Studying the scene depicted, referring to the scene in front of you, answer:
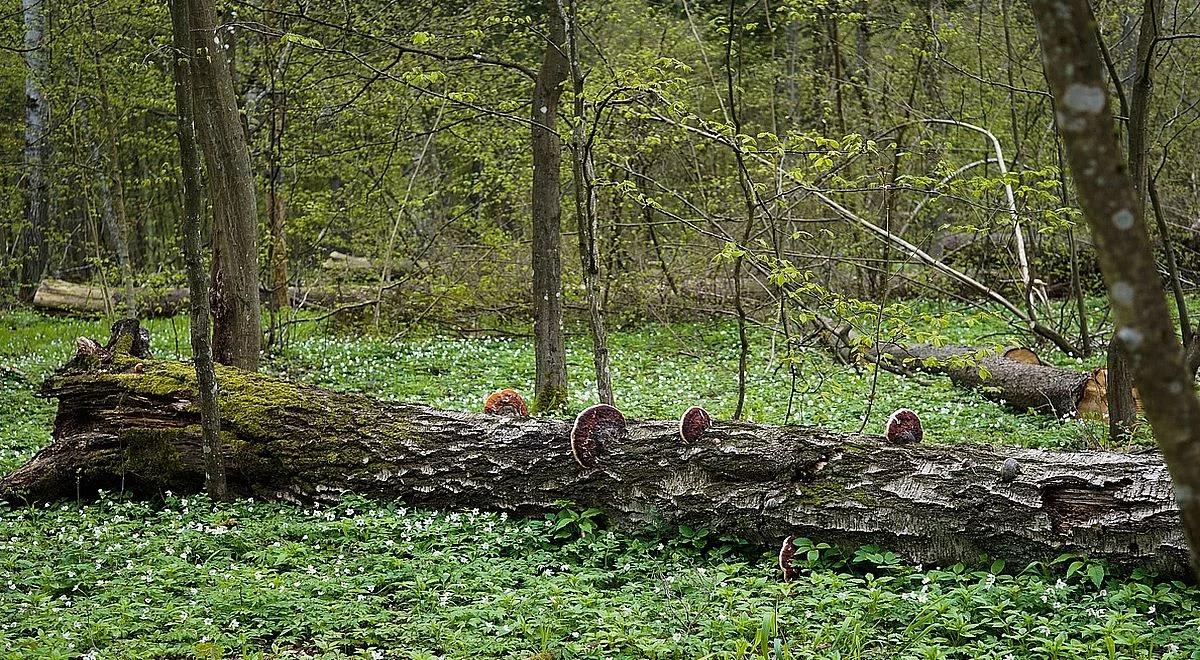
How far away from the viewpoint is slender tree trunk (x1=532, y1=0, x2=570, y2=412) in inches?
376

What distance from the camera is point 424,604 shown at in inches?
188

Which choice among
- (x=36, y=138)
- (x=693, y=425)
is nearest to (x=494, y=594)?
(x=693, y=425)

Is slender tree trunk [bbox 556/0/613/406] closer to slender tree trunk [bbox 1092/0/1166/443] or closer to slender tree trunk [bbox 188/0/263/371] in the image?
slender tree trunk [bbox 188/0/263/371]

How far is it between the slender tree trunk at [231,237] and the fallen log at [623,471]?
4.47 feet

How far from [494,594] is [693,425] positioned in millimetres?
1817

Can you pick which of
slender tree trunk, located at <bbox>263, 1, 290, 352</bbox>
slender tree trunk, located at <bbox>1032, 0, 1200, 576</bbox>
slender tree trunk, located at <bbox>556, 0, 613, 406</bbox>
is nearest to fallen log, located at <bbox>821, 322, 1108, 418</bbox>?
slender tree trunk, located at <bbox>556, 0, 613, 406</bbox>

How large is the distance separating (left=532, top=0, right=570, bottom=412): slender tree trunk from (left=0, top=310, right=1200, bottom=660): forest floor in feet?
11.9

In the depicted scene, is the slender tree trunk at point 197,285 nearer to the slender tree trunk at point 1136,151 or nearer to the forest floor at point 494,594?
the forest floor at point 494,594

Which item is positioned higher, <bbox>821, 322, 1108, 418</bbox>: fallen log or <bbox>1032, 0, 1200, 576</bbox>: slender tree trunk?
<bbox>1032, 0, 1200, 576</bbox>: slender tree trunk

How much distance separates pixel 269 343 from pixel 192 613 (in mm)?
9139

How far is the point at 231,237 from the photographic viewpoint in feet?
30.9

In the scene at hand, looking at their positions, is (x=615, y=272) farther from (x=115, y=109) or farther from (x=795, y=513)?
(x=795, y=513)

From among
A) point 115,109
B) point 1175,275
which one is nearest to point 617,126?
point 115,109

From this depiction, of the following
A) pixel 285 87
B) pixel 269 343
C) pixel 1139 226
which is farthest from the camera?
pixel 269 343
